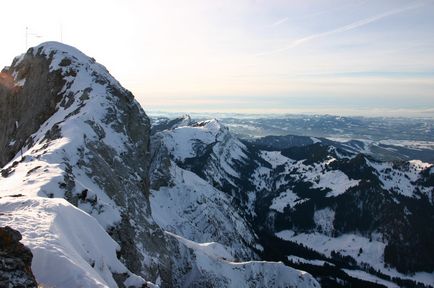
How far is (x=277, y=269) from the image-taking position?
104688 mm

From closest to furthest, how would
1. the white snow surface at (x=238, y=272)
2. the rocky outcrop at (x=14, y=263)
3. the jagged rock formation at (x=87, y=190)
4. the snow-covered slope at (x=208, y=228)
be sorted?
1. the rocky outcrop at (x=14, y=263)
2. the jagged rock formation at (x=87, y=190)
3. the white snow surface at (x=238, y=272)
4. the snow-covered slope at (x=208, y=228)

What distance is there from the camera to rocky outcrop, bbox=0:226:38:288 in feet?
58.1

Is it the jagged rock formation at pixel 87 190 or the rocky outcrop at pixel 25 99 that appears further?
the rocky outcrop at pixel 25 99

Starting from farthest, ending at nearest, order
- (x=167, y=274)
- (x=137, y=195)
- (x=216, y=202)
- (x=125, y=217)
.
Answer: (x=216, y=202)
(x=137, y=195)
(x=167, y=274)
(x=125, y=217)

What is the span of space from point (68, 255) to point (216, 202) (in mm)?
159845

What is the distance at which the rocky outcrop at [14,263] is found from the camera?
17.7 meters

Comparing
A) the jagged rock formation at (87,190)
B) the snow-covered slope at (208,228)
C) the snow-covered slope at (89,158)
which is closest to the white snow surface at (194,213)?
the snow-covered slope at (208,228)

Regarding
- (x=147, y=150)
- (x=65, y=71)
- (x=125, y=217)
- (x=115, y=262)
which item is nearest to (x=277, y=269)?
(x=147, y=150)

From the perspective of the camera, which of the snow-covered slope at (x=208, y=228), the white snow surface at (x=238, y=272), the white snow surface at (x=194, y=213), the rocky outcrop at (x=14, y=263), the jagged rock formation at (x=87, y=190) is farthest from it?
the white snow surface at (x=194, y=213)

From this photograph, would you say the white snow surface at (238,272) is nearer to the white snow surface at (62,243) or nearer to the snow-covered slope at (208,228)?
the snow-covered slope at (208,228)

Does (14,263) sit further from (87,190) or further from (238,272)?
(238,272)

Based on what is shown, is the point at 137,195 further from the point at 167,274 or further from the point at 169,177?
the point at 169,177

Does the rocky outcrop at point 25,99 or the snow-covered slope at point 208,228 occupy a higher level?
the rocky outcrop at point 25,99

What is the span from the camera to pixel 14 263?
18.6 metres
